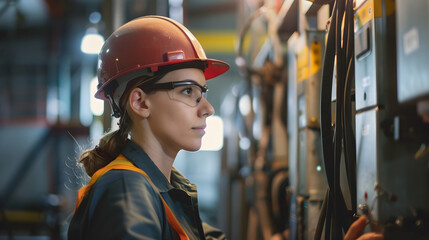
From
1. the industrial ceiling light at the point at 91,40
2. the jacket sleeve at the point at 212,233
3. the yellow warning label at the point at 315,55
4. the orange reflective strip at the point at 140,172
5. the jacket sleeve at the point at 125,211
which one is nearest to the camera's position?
the jacket sleeve at the point at 125,211

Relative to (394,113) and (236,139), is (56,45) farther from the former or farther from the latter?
(394,113)

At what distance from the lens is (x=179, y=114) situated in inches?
65.6

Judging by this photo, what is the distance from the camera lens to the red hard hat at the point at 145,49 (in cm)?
168

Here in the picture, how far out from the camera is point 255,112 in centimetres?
486

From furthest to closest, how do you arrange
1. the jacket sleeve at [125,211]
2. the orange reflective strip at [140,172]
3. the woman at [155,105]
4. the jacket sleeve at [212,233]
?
the jacket sleeve at [212,233] < the woman at [155,105] < the orange reflective strip at [140,172] < the jacket sleeve at [125,211]

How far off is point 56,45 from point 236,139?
22.1ft

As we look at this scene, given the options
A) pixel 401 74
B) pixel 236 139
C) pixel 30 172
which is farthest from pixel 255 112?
pixel 30 172

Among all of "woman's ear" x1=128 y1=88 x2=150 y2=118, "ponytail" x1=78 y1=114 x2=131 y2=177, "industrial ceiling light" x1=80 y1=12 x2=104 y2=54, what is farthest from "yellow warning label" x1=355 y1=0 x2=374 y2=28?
"industrial ceiling light" x1=80 y1=12 x2=104 y2=54

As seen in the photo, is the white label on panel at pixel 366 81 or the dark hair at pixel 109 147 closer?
the white label on panel at pixel 366 81

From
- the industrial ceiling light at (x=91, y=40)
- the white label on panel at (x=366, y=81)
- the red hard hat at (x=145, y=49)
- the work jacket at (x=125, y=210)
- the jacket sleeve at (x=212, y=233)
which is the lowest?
the jacket sleeve at (x=212, y=233)

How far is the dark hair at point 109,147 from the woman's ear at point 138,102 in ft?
0.14

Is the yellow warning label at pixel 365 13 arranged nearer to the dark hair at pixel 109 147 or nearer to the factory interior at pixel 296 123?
the factory interior at pixel 296 123

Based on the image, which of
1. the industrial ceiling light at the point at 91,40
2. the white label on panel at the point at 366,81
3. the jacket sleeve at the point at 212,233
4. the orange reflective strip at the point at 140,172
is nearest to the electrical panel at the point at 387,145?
the white label on panel at the point at 366,81

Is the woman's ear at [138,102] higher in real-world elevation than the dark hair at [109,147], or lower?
higher
